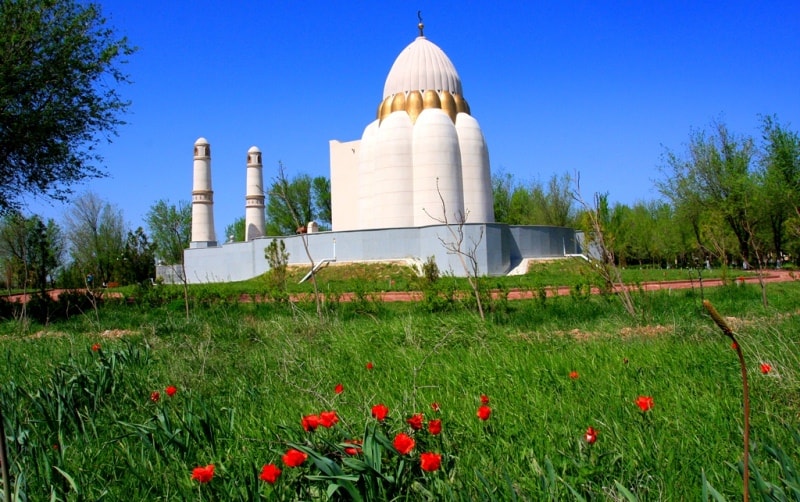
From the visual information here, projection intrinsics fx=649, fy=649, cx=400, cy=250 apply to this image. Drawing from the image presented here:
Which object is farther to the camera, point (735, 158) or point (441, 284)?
point (735, 158)

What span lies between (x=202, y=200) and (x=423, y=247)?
16.6m

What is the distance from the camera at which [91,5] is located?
14.9 metres

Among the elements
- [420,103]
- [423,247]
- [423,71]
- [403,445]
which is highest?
[423,71]

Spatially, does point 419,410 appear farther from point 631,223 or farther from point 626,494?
point 631,223

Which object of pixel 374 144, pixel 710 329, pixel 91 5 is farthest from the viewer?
pixel 374 144

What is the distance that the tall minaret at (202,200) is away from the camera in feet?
122

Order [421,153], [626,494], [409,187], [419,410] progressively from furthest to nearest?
1. [409,187]
2. [421,153]
3. [419,410]
4. [626,494]

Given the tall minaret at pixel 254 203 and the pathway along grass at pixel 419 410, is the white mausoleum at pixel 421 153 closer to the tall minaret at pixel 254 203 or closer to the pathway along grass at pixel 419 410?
the tall minaret at pixel 254 203

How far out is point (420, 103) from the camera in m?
31.8

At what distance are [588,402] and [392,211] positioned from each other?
26347mm

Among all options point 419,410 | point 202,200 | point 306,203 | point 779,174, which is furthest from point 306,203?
point 419,410

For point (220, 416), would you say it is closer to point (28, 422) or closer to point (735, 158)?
point (28, 422)

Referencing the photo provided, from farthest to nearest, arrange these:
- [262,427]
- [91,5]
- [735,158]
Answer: [735,158] → [91,5] → [262,427]

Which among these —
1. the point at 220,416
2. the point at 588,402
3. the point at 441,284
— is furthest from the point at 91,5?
the point at 588,402
